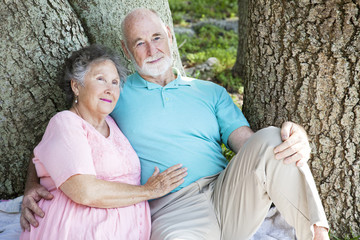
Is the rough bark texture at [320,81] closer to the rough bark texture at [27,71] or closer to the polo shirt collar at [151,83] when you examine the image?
the polo shirt collar at [151,83]

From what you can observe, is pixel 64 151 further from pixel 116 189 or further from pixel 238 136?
pixel 238 136

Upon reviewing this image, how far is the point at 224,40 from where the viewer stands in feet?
27.9

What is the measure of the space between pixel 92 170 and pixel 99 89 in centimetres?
60

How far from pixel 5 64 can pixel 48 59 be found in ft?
1.05

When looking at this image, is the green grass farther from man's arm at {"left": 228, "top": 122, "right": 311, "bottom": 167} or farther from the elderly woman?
man's arm at {"left": 228, "top": 122, "right": 311, "bottom": 167}

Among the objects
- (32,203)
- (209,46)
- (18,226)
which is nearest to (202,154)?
(32,203)


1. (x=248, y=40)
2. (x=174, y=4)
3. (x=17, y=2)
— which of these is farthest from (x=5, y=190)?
(x=174, y=4)

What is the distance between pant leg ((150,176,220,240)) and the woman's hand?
0.43 ft

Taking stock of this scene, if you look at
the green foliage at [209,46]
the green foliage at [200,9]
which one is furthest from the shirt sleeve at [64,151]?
the green foliage at [200,9]

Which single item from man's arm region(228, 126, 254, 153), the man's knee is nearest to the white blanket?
man's arm region(228, 126, 254, 153)

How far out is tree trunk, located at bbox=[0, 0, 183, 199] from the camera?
3037 millimetres

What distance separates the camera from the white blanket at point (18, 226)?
286 centimetres

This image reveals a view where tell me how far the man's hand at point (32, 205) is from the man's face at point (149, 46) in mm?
1169

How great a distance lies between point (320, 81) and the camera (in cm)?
268
